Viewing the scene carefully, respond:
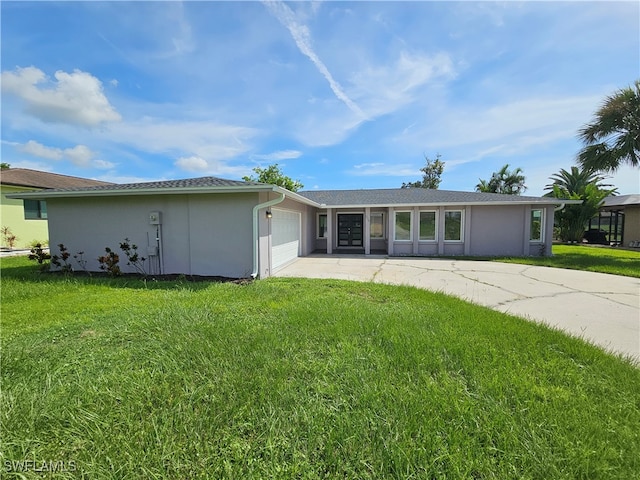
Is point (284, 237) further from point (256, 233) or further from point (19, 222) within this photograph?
point (19, 222)

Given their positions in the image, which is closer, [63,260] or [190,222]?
[190,222]

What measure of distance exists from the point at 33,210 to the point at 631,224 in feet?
116

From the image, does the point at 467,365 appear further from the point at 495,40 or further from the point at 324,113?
the point at 324,113

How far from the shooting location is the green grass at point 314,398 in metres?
1.84

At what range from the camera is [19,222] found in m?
14.7

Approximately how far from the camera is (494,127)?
1190 cm

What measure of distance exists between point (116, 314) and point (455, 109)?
11.6 meters

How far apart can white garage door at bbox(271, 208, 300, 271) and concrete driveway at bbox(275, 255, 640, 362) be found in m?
0.43

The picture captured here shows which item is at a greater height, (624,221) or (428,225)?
(624,221)

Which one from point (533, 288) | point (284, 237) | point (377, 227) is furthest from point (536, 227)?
point (284, 237)

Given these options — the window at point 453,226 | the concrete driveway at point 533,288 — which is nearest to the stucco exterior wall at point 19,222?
the concrete driveway at point 533,288

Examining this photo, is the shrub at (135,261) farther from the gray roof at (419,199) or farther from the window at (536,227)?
the window at (536,227)

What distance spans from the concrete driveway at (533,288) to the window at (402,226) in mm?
2052

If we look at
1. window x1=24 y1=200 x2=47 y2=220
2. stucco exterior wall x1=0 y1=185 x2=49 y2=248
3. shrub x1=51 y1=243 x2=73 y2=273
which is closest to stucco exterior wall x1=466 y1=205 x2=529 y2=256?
shrub x1=51 y1=243 x2=73 y2=273
